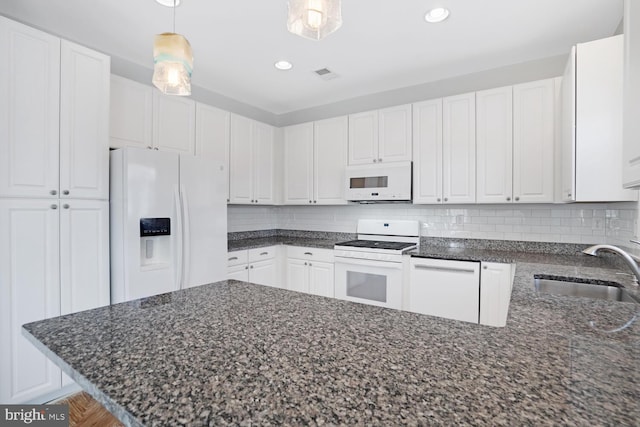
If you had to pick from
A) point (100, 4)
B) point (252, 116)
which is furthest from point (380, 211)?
point (100, 4)

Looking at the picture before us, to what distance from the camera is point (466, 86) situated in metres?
3.11

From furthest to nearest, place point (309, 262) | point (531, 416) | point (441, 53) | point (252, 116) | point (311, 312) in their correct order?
point (252, 116)
point (309, 262)
point (441, 53)
point (311, 312)
point (531, 416)

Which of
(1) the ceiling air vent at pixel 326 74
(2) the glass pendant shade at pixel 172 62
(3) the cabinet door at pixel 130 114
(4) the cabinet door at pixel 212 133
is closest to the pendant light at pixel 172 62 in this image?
(2) the glass pendant shade at pixel 172 62

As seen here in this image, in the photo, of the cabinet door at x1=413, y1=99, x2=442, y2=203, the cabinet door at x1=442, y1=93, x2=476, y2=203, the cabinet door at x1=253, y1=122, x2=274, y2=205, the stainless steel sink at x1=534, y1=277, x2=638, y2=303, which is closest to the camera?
the stainless steel sink at x1=534, y1=277, x2=638, y2=303

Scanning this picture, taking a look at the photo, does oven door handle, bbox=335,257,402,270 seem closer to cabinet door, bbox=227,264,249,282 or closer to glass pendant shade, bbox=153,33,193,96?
cabinet door, bbox=227,264,249,282

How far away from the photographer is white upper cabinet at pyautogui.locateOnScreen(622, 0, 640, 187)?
876mm

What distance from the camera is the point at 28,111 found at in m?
1.91

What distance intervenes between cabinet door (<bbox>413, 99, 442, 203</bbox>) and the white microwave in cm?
10

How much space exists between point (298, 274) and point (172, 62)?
2561 millimetres

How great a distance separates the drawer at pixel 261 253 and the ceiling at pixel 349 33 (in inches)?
71.2

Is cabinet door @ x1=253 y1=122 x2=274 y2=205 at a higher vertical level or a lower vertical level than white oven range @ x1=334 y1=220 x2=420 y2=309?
higher

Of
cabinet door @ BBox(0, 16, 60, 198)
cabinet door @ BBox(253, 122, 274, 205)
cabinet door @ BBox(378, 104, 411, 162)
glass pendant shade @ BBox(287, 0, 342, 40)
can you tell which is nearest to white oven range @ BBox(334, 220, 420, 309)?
cabinet door @ BBox(378, 104, 411, 162)

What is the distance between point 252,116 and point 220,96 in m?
0.53

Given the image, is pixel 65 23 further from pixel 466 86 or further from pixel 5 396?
pixel 466 86
